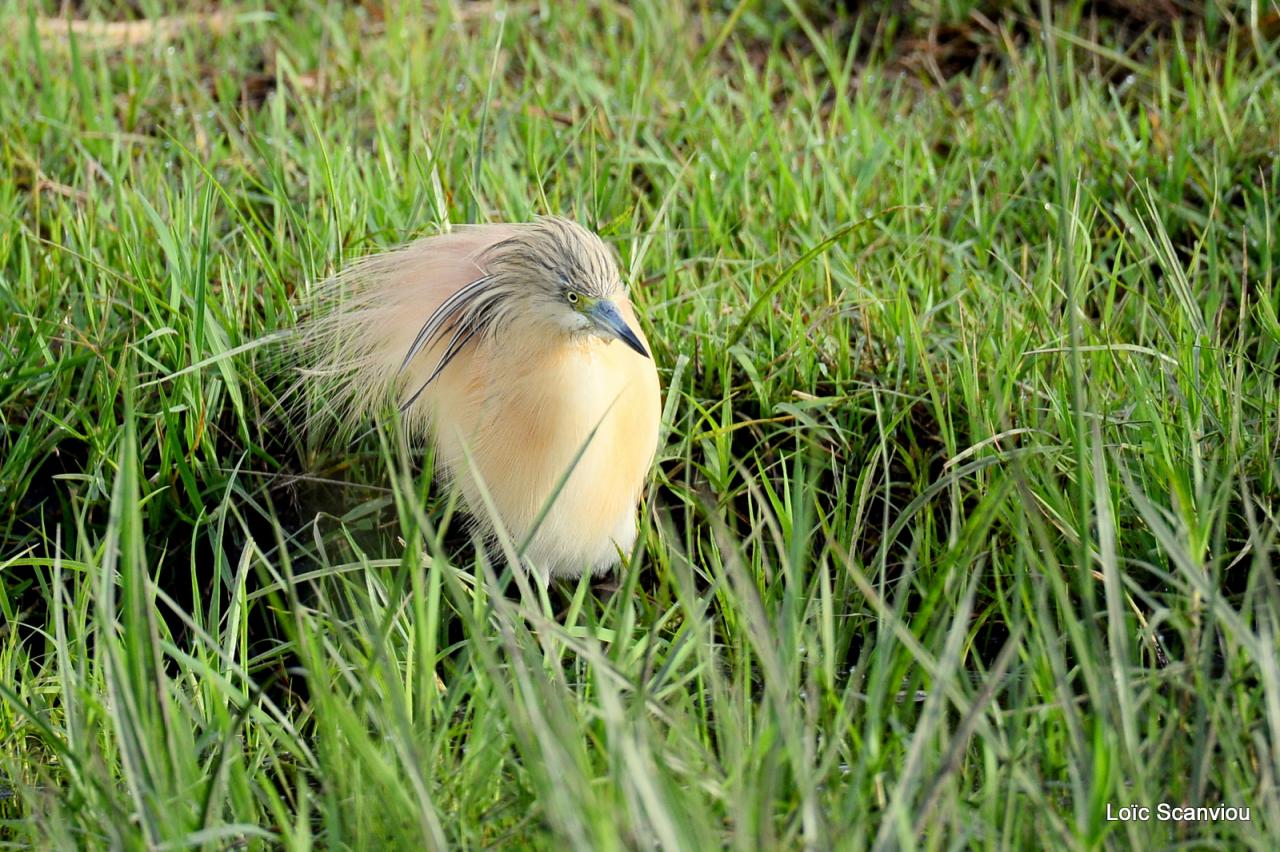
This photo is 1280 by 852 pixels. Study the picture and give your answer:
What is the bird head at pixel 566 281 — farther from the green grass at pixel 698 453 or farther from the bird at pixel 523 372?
the green grass at pixel 698 453

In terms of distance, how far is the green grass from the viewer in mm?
1586

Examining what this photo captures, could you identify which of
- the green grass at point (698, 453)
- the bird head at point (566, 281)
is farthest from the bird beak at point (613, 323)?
the green grass at point (698, 453)

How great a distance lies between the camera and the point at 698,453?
270 centimetres

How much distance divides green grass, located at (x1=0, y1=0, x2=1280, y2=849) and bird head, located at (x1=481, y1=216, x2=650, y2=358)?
1.01ft

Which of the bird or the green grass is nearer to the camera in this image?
the green grass

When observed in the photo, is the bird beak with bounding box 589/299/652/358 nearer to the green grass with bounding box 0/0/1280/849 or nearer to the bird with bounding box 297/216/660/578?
the bird with bounding box 297/216/660/578

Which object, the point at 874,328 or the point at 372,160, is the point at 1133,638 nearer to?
the point at 874,328

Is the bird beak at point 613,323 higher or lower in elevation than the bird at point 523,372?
higher

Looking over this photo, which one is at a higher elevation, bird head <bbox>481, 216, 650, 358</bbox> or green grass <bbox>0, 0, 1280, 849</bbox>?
bird head <bbox>481, 216, 650, 358</bbox>

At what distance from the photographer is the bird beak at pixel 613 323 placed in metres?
2.14

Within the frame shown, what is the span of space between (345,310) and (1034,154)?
180 centimetres

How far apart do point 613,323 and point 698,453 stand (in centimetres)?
59

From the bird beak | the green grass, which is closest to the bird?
the bird beak

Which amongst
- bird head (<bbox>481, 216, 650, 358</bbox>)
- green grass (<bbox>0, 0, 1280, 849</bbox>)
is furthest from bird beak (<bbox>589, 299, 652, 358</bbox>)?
green grass (<bbox>0, 0, 1280, 849</bbox>)
